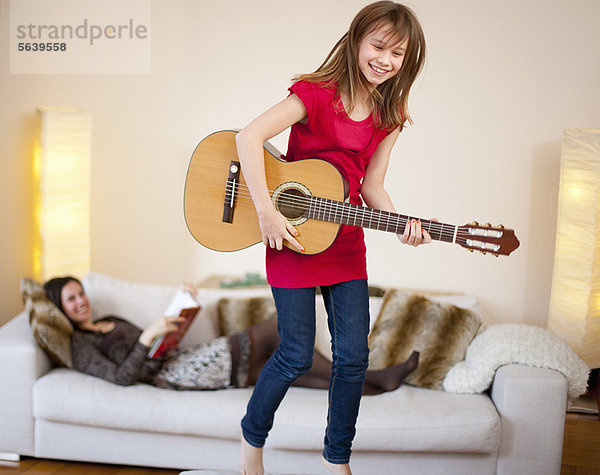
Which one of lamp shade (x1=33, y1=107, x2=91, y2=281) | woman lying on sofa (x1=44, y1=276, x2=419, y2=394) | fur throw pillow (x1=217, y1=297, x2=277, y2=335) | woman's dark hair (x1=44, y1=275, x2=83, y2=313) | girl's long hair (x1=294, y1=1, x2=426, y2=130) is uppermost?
girl's long hair (x1=294, y1=1, x2=426, y2=130)

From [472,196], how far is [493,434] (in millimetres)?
1869

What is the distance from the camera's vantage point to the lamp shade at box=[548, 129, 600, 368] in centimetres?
328

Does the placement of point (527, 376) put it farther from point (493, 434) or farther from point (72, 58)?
Result: point (72, 58)

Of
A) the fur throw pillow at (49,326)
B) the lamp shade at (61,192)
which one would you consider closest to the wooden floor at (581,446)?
the fur throw pillow at (49,326)

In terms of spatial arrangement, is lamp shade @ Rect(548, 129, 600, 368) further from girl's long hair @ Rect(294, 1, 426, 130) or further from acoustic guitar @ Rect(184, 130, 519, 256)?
girl's long hair @ Rect(294, 1, 426, 130)

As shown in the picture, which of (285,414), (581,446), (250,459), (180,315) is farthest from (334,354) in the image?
(581,446)

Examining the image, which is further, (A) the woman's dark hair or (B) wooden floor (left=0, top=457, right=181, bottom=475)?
(A) the woman's dark hair

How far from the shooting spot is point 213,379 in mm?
2611

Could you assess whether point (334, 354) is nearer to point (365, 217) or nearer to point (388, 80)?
point (365, 217)

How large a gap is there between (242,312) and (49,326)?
2.62ft

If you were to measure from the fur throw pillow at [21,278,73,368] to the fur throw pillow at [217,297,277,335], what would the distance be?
640 mm

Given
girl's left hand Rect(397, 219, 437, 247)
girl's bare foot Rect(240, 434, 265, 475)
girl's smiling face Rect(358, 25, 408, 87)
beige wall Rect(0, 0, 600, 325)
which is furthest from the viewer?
beige wall Rect(0, 0, 600, 325)

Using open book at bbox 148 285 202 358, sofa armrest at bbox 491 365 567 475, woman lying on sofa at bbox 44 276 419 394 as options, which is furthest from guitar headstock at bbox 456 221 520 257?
open book at bbox 148 285 202 358

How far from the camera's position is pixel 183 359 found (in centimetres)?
267
